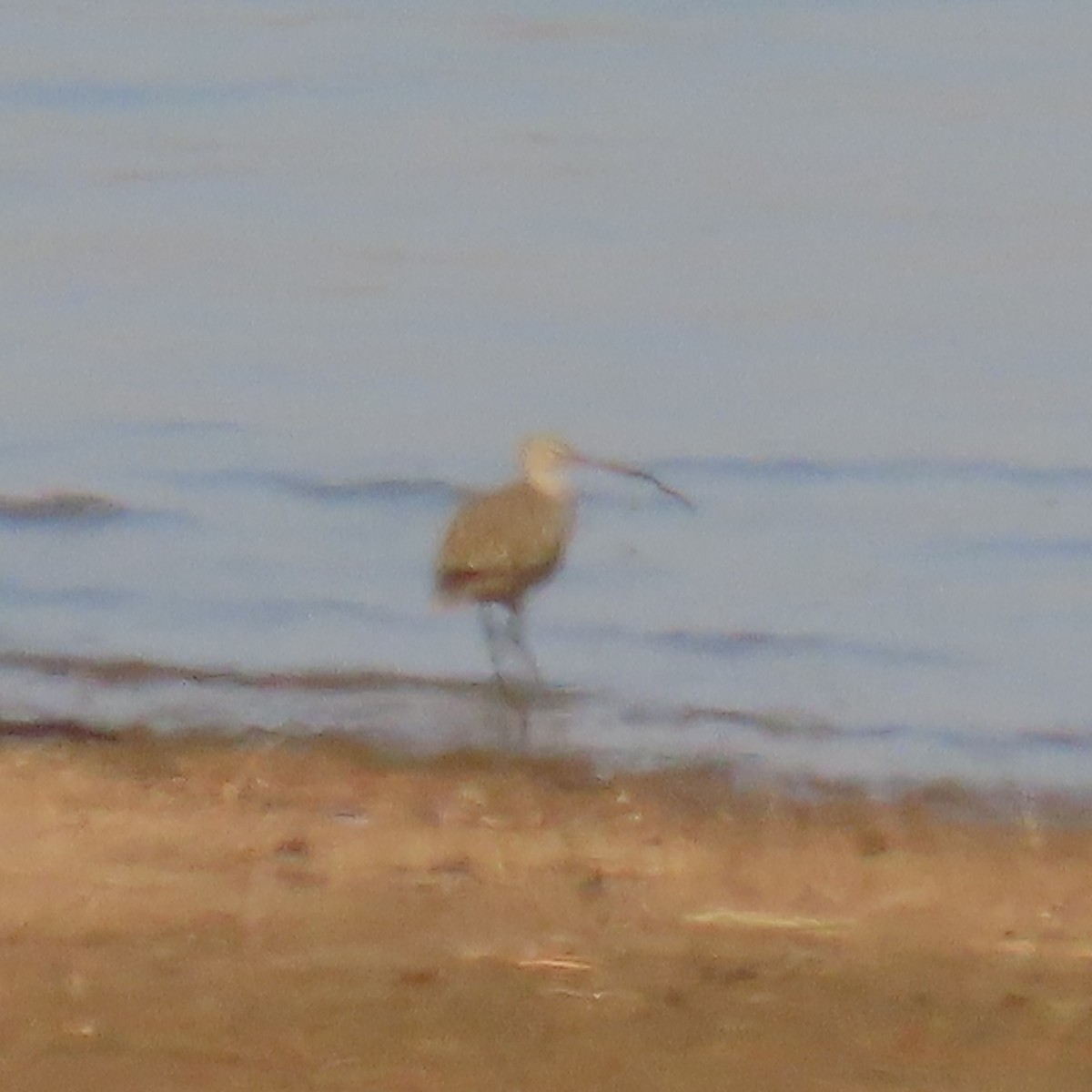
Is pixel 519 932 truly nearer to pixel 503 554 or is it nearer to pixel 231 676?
pixel 231 676

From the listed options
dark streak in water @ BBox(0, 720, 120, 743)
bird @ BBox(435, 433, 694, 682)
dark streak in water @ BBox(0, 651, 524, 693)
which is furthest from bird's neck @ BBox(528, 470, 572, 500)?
dark streak in water @ BBox(0, 720, 120, 743)

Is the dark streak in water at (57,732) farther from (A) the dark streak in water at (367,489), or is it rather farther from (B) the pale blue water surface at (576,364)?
(A) the dark streak in water at (367,489)

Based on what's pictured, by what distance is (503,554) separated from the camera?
1050 centimetres

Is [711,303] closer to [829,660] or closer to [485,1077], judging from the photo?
[829,660]

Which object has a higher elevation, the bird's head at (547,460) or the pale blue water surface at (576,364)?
the bird's head at (547,460)

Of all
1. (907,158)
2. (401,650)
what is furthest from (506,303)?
(401,650)

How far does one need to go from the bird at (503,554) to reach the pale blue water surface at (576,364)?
0.54ft

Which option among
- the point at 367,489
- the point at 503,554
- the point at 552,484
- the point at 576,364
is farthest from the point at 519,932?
the point at 576,364

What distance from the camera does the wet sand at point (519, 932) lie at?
5.40 metres

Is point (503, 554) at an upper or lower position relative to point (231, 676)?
upper

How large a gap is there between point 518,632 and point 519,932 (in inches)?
175

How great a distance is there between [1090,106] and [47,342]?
6935 mm

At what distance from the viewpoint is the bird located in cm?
1045

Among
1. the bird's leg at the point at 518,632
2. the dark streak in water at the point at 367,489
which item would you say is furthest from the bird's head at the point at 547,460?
the dark streak in water at the point at 367,489
